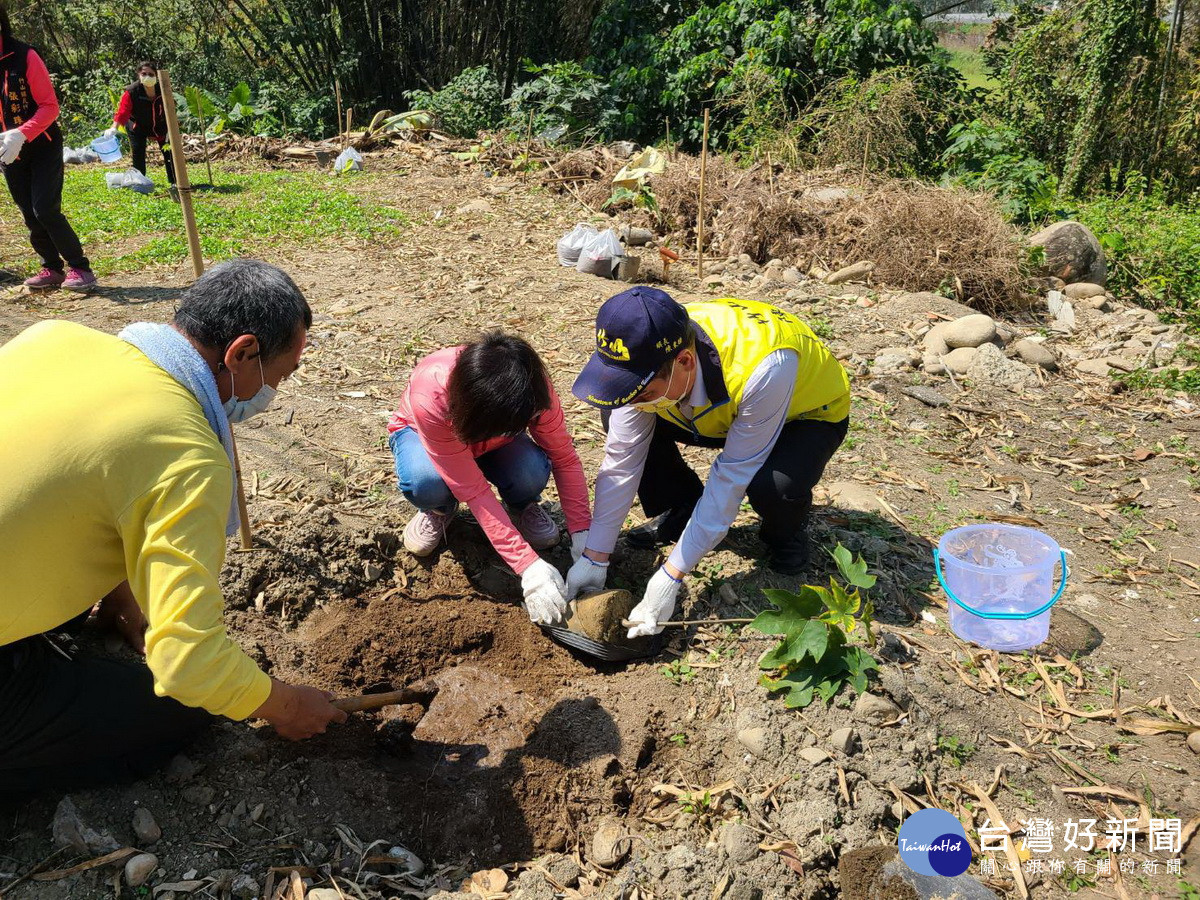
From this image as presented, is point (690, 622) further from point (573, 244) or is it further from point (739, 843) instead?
point (573, 244)

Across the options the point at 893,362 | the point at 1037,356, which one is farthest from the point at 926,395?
the point at 1037,356

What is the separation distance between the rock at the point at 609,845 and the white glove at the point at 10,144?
533 centimetres

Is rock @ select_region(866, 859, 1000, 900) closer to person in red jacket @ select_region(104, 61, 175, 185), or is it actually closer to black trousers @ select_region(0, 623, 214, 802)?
black trousers @ select_region(0, 623, 214, 802)

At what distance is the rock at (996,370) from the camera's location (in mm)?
5023

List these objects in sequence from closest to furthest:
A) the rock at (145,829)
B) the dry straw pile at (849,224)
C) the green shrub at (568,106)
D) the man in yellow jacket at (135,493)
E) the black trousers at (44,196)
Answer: the man in yellow jacket at (135,493) < the rock at (145,829) < the black trousers at (44,196) < the dry straw pile at (849,224) < the green shrub at (568,106)

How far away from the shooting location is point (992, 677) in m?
2.75

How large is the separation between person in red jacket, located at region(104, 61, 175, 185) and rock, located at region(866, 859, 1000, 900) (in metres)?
9.39

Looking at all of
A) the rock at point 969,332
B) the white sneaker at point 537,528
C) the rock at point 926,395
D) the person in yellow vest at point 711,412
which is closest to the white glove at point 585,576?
the person in yellow vest at point 711,412

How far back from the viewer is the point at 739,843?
86.7 inches

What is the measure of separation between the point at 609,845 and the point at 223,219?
24.3ft

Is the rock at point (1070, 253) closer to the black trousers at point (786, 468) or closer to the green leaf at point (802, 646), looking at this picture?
the black trousers at point (786, 468)

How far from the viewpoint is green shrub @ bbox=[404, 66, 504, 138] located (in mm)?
10820

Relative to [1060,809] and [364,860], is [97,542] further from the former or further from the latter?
Answer: [1060,809]

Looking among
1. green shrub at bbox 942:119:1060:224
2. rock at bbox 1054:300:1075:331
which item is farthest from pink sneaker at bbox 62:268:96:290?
green shrub at bbox 942:119:1060:224
